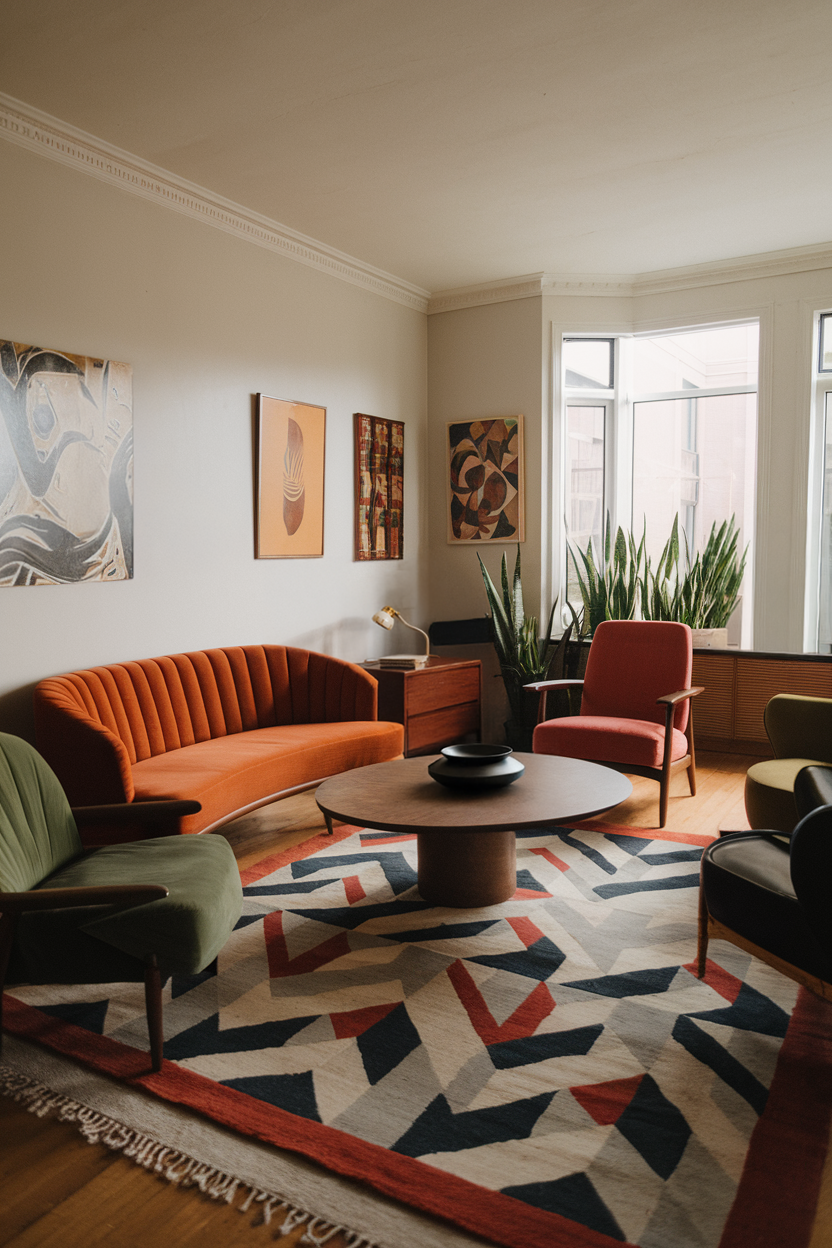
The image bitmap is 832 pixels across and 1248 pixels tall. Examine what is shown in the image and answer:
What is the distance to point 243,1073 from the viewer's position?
195cm

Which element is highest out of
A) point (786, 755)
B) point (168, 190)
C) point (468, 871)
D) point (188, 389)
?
point (168, 190)

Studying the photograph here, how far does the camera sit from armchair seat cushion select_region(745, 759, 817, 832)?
294cm

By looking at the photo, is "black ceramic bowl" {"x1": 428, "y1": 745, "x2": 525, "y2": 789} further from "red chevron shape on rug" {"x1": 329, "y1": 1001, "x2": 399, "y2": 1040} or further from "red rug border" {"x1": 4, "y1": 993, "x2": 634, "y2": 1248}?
"red rug border" {"x1": 4, "y1": 993, "x2": 634, "y2": 1248}

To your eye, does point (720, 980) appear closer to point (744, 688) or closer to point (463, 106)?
point (744, 688)

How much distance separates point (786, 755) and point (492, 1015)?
5.88 feet

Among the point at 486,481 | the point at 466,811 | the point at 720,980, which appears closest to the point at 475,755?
the point at 466,811

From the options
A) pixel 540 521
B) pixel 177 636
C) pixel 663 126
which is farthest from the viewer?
pixel 540 521

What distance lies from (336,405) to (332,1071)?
383 cm

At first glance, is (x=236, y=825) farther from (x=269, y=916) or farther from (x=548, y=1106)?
(x=548, y=1106)

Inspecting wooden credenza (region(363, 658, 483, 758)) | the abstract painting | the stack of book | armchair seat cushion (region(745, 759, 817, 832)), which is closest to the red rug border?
armchair seat cushion (region(745, 759, 817, 832))

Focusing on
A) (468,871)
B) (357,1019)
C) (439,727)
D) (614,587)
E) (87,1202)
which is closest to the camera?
(87,1202)

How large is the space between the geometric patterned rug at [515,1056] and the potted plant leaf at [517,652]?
2129 mm

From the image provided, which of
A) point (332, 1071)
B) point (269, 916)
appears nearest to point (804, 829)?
point (332, 1071)

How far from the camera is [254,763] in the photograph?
338cm
